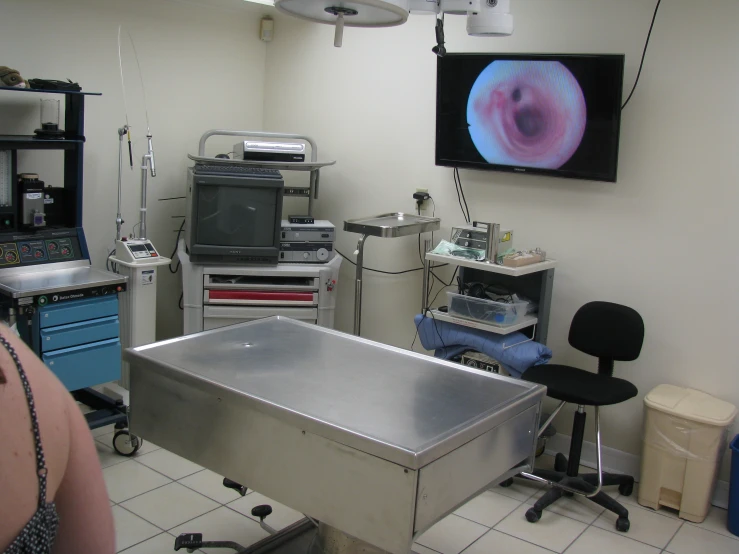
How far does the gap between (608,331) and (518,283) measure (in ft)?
2.01

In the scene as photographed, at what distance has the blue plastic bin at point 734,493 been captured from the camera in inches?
131

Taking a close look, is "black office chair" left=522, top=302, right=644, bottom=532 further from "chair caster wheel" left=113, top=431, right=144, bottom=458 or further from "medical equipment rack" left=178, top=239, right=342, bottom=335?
"chair caster wheel" left=113, top=431, right=144, bottom=458

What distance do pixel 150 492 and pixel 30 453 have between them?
2.56 meters

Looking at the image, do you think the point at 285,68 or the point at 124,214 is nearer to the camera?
the point at 124,214

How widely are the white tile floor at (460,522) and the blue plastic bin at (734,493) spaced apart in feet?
0.15

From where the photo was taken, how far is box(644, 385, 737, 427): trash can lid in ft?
10.9

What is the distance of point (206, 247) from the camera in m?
4.23

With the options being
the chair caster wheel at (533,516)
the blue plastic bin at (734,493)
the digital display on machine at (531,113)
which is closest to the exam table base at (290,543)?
the chair caster wheel at (533,516)

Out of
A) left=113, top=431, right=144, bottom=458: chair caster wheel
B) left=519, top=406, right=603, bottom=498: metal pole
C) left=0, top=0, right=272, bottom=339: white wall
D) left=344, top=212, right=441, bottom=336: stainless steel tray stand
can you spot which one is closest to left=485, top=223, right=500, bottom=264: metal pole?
left=344, top=212, right=441, bottom=336: stainless steel tray stand

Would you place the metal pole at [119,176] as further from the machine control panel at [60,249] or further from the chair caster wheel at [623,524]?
the chair caster wheel at [623,524]

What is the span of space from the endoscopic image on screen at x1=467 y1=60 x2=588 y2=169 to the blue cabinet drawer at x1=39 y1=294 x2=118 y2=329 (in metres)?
2.04

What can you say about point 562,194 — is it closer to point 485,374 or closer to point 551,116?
point 551,116

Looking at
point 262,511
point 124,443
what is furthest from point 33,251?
point 262,511

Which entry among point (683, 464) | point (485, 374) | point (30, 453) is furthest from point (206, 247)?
point (30, 453)
